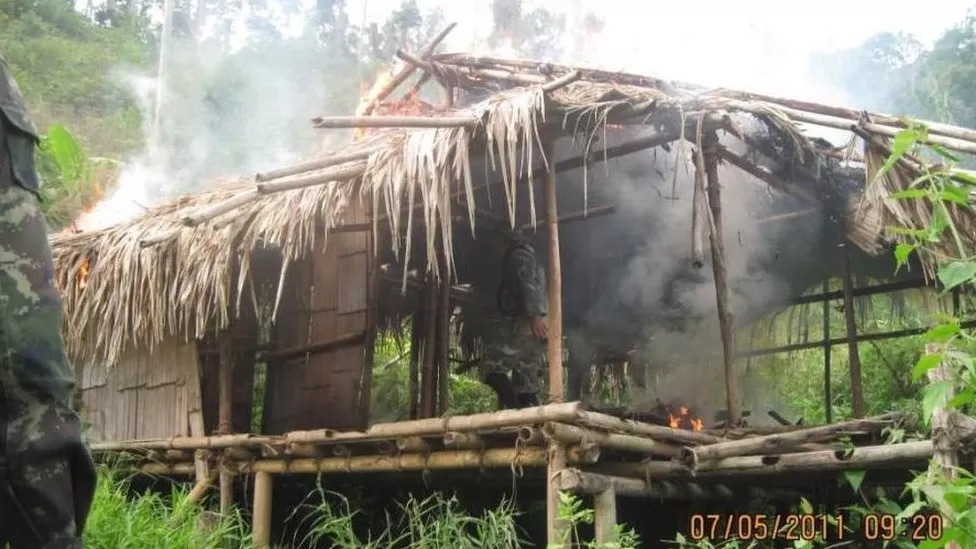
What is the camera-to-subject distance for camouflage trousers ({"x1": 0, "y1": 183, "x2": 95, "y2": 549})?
1983mm

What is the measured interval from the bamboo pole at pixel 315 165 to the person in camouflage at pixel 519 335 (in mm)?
1451

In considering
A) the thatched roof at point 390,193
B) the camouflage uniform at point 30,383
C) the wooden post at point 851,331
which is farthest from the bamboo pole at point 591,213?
the camouflage uniform at point 30,383

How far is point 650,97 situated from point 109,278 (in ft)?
14.6

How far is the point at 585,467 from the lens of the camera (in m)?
5.21

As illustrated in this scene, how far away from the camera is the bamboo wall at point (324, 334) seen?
22.4 ft

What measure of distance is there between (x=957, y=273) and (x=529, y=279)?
Result: 414 centimetres

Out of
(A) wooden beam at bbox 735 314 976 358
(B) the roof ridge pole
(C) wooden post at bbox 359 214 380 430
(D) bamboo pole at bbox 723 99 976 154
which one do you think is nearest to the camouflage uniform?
(B) the roof ridge pole

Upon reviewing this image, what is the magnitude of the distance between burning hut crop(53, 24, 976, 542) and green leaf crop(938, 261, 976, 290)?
6.49 feet

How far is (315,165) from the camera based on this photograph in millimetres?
5562

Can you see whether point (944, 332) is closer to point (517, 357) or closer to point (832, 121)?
point (832, 121)

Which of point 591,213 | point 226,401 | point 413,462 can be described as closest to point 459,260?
point 591,213

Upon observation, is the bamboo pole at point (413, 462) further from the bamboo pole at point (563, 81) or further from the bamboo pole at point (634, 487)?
the bamboo pole at point (563, 81)

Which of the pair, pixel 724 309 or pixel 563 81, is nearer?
pixel 563 81

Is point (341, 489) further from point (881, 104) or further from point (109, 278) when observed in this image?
point (881, 104)
